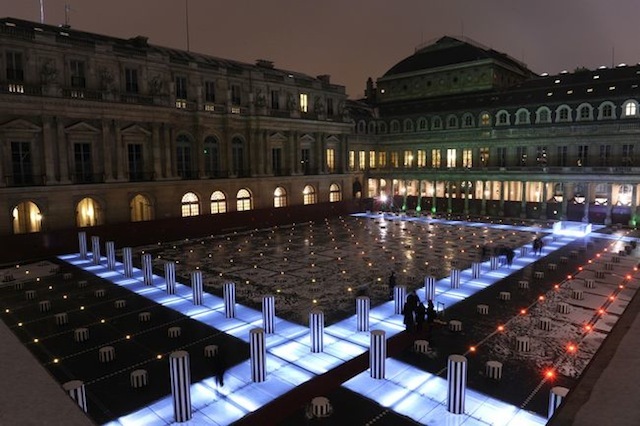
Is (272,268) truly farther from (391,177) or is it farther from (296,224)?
(391,177)

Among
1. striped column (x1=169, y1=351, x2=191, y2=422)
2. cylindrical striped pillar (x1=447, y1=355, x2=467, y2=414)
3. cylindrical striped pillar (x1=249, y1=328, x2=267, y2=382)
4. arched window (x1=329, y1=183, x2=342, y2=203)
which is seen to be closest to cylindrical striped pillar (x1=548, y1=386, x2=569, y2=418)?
cylindrical striped pillar (x1=447, y1=355, x2=467, y2=414)

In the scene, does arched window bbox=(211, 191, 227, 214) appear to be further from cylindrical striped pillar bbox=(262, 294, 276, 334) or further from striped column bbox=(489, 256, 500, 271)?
cylindrical striped pillar bbox=(262, 294, 276, 334)

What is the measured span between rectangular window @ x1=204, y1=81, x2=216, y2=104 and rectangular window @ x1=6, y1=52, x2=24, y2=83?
1847 centimetres

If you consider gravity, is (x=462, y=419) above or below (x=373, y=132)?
below

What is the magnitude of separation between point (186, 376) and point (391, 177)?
64.1 m

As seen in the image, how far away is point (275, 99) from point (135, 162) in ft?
69.3

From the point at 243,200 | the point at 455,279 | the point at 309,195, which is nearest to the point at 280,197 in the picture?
the point at 309,195

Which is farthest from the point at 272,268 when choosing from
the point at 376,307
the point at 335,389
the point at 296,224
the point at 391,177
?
the point at 391,177

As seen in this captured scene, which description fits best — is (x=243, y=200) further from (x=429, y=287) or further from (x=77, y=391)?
(x=77, y=391)

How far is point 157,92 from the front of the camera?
46188mm

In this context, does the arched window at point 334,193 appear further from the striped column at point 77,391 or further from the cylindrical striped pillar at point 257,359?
the striped column at point 77,391

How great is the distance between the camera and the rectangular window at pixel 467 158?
6719 centimetres

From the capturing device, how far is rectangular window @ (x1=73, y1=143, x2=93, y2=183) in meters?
41.2

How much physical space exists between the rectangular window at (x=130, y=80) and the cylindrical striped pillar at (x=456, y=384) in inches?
1670
